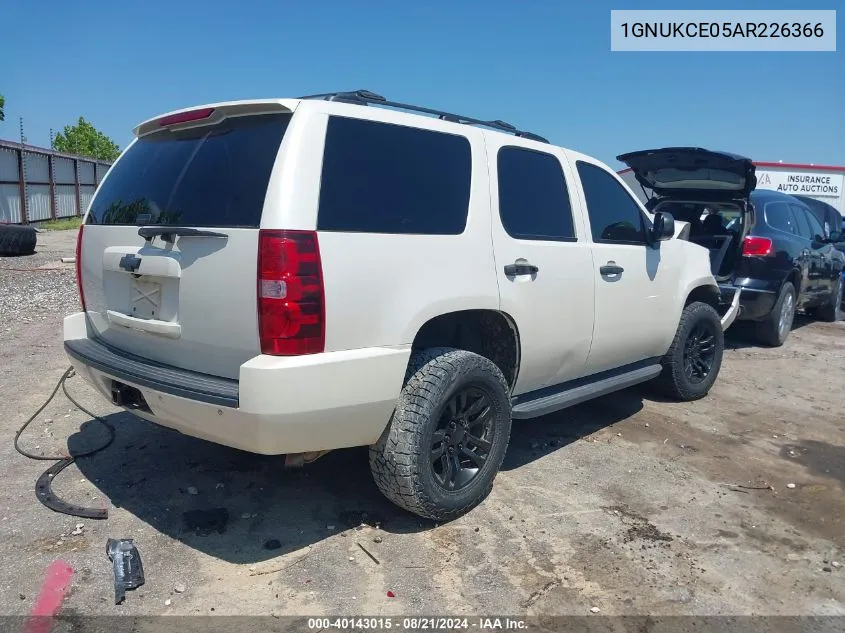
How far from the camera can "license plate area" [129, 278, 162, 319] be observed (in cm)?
314

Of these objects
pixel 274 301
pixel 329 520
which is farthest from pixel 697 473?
pixel 274 301

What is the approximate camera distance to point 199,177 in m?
3.16

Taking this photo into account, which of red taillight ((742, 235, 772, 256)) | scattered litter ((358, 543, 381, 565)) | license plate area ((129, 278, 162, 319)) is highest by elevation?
red taillight ((742, 235, 772, 256))

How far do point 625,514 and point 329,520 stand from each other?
159cm

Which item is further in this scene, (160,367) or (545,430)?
(545,430)

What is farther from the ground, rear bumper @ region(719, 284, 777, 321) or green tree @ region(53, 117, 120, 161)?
green tree @ region(53, 117, 120, 161)

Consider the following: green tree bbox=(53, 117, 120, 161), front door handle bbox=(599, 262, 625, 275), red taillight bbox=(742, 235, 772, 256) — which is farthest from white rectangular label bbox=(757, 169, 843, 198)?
green tree bbox=(53, 117, 120, 161)

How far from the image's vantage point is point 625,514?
3656 mm

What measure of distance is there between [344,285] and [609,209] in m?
2.50

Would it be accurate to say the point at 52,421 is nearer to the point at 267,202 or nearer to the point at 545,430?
the point at 267,202

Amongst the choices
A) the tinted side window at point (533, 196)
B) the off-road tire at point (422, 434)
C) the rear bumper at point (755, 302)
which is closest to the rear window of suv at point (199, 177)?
the off-road tire at point (422, 434)

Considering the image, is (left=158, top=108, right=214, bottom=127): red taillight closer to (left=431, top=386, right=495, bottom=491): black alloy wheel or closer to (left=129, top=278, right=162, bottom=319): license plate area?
(left=129, top=278, right=162, bottom=319): license plate area

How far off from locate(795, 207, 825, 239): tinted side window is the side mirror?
15.3ft

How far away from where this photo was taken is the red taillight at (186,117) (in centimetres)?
322
